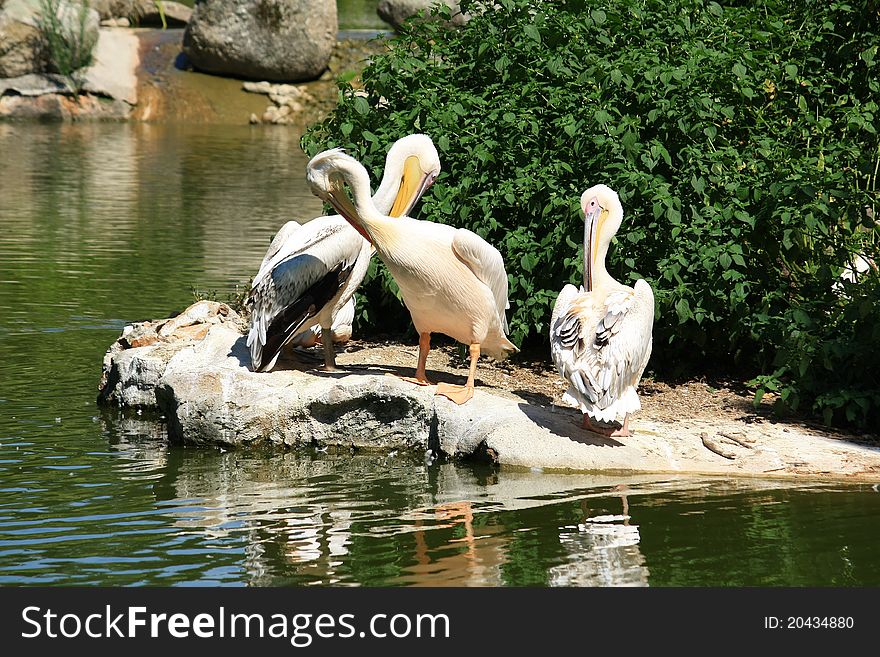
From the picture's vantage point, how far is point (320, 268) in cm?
693

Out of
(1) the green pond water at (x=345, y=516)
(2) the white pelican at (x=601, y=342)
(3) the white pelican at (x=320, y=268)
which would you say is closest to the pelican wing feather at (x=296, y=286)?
(3) the white pelican at (x=320, y=268)

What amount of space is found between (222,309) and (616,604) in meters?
4.39

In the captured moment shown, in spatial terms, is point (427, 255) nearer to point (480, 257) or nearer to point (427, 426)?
point (480, 257)

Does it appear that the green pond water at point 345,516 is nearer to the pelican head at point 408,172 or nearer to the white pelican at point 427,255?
the white pelican at point 427,255

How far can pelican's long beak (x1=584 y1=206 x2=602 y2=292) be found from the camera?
262 inches

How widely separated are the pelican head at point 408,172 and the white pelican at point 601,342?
96cm

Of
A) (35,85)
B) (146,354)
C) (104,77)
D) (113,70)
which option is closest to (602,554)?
(146,354)

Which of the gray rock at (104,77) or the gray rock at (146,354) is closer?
the gray rock at (146,354)

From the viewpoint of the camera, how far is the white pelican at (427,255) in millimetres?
6613

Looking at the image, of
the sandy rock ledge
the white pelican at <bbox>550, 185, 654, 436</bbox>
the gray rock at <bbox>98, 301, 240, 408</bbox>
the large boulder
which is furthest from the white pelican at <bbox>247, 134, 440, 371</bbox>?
the large boulder

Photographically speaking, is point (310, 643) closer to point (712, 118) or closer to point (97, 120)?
point (712, 118)

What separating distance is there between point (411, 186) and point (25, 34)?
1861cm

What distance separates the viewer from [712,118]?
7.64 meters

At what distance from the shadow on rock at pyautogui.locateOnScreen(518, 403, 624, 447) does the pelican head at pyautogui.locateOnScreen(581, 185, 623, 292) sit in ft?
2.46
